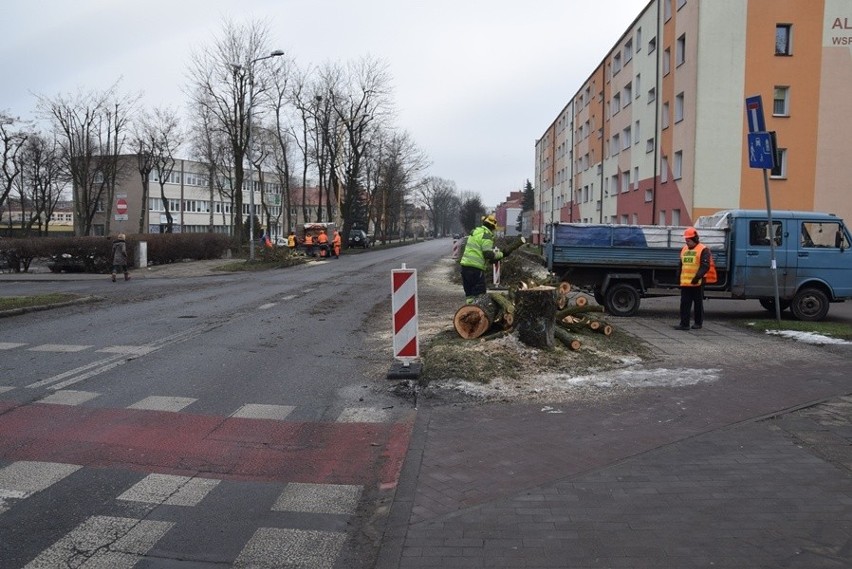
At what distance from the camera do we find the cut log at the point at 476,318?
32.3ft

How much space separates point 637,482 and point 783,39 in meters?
30.2

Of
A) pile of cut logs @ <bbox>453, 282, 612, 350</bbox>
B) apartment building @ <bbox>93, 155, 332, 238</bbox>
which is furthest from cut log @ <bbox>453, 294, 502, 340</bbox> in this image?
apartment building @ <bbox>93, 155, 332, 238</bbox>

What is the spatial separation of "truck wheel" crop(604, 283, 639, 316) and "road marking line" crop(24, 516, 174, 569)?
475 inches

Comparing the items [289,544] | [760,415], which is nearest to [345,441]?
[289,544]

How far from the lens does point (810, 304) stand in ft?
46.6

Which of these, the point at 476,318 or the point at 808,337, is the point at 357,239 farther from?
the point at 476,318

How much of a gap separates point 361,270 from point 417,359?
2175 centimetres

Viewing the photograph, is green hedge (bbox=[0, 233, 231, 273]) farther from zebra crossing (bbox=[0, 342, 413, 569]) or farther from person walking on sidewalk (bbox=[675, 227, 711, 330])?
zebra crossing (bbox=[0, 342, 413, 569])

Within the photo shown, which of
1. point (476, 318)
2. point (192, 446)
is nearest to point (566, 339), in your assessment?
point (476, 318)

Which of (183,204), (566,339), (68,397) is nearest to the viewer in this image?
(68,397)

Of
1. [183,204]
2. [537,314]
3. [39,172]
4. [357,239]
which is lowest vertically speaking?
[537,314]

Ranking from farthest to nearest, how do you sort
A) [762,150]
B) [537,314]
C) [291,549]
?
1. [762,150]
2. [537,314]
3. [291,549]

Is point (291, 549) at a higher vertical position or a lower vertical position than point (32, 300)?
lower

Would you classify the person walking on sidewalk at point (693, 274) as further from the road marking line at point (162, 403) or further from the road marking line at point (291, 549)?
the road marking line at point (291, 549)
